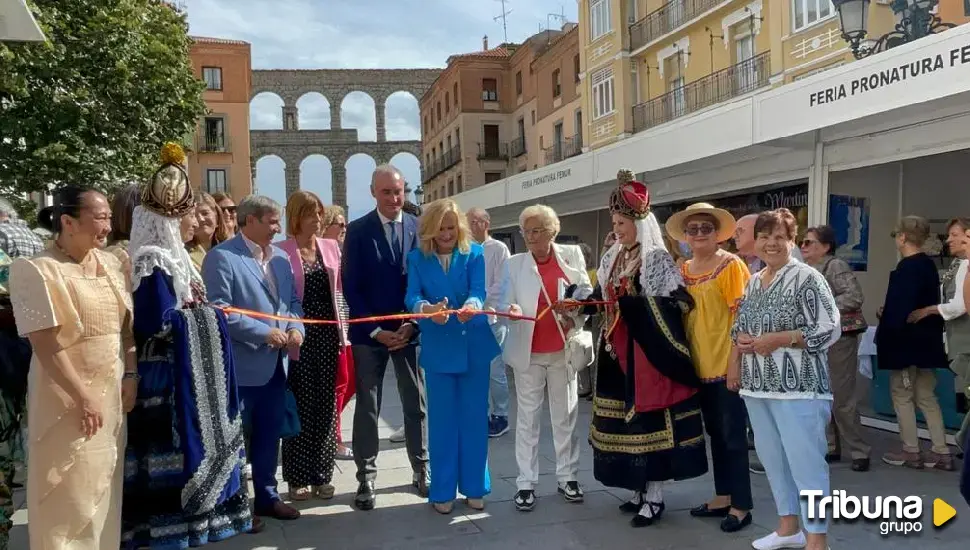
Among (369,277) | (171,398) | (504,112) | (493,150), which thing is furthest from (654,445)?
(493,150)

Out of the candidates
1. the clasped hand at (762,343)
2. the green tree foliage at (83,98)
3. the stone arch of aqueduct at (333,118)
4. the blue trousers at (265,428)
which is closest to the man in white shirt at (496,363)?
the blue trousers at (265,428)

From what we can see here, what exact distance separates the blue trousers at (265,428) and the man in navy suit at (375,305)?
20.7 inches

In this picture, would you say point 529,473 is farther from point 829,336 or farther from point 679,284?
point 829,336

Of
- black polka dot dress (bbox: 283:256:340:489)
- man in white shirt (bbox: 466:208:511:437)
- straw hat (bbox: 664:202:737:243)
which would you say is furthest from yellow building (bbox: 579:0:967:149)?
black polka dot dress (bbox: 283:256:340:489)

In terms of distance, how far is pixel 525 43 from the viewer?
41531mm

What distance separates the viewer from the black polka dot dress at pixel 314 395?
4805 mm

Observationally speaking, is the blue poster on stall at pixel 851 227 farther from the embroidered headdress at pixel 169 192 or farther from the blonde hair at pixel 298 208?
the embroidered headdress at pixel 169 192

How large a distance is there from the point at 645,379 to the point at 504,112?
41654 millimetres

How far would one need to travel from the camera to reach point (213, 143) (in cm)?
4084

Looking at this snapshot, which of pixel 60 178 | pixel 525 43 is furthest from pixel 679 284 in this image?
pixel 525 43

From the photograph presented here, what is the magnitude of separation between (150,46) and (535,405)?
1152cm

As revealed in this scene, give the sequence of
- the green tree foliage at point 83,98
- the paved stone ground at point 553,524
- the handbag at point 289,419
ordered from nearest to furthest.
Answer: the paved stone ground at point 553,524
the handbag at point 289,419
the green tree foliage at point 83,98

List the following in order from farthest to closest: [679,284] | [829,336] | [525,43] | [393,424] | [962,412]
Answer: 1. [525,43]
2. [393,424]
3. [962,412]
4. [679,284]
5. [829,336]

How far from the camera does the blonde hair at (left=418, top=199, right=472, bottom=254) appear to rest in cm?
449
